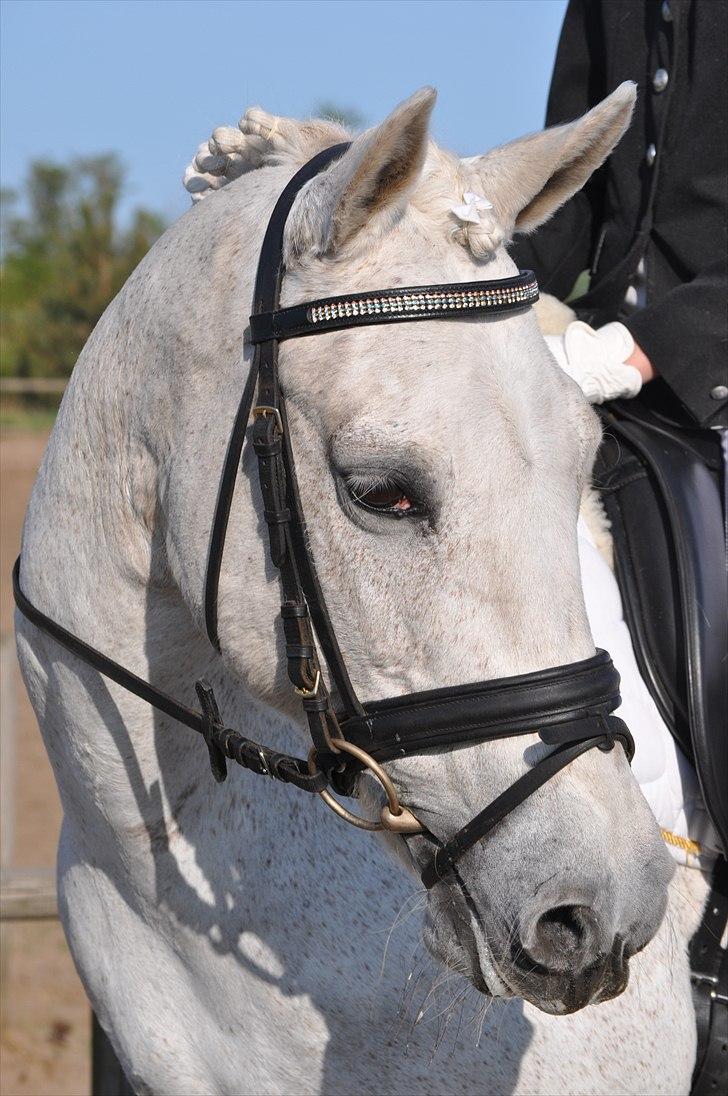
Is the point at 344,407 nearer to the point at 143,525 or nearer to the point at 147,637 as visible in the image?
the point at 143,525

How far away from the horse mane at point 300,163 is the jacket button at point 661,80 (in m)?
1.25

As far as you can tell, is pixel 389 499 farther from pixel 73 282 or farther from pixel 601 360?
pixel 73 282

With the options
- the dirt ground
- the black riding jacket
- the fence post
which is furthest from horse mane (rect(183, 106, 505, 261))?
the dirt ground

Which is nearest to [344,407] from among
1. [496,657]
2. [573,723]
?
[496,657]

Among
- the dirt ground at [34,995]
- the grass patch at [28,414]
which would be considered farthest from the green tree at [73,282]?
the dirt ground at [34,995]

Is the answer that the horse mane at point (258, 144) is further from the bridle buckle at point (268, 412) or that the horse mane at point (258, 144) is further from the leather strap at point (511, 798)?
the leather strap at point (511, 798)

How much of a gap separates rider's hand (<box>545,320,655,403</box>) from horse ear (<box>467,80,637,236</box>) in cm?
70

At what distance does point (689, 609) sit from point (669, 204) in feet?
3.90

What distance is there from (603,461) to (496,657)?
1145mm

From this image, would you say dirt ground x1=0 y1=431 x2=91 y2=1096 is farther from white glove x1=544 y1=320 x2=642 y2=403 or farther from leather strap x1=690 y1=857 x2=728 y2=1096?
white glove x1=544 y1=320 x2=642 y2=403

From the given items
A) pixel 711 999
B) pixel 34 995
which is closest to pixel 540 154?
pixel 711 999

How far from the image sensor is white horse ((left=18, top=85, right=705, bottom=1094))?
160 centimetres

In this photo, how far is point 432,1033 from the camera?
6.84 ft

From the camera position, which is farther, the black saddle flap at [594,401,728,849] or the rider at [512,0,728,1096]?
the rider at [512,0,728,1096]
